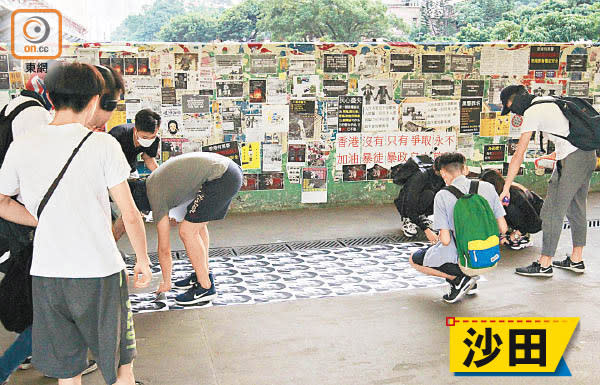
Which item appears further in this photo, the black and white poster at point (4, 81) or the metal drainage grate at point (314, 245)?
the black and white poster at point (4, 81)

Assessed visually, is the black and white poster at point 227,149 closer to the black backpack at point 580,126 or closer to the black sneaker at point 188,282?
the black sneaker at point 188,282

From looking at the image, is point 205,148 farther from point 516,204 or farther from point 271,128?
point 516,204

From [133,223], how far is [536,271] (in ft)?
11.1

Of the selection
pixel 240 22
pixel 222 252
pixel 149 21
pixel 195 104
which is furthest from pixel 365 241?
pixel 149 21

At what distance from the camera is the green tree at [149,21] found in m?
7.21

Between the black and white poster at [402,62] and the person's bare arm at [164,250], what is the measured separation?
370 cm

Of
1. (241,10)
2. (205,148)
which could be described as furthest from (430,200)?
(241,10)

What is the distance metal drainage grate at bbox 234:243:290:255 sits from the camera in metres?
5.48

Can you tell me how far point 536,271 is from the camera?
4824mm

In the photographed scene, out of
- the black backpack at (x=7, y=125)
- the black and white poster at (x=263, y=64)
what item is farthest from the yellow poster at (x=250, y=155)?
the black backpack at (x=7, y=125)

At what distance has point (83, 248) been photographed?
2.40 meters

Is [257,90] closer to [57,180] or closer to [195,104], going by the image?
[195,104]

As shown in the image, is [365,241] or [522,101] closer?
[522,101]

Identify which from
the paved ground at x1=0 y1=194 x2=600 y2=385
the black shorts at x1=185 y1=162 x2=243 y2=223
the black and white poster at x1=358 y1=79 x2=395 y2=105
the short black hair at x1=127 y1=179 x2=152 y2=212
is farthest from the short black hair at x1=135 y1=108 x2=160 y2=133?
the black and white poster at x1=358 y1=79 x2=395 y2=105
